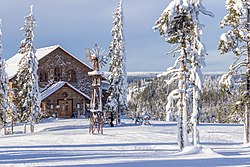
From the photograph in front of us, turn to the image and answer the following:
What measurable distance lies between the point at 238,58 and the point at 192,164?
1232 cm

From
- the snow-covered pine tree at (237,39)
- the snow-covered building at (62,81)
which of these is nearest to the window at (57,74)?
the snow-covered building at (62,81)

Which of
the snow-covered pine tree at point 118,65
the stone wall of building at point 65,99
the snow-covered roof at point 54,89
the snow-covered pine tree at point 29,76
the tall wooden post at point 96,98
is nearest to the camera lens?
the tall wooden post at point 96,98

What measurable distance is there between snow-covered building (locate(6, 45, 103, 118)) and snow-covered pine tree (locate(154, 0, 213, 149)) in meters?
35.3

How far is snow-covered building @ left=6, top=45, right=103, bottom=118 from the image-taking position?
5459 cm

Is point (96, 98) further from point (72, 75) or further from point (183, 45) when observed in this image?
point (72, 75)

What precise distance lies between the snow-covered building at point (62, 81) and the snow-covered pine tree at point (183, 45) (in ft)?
116

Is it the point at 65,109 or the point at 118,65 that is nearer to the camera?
the point at 118,65

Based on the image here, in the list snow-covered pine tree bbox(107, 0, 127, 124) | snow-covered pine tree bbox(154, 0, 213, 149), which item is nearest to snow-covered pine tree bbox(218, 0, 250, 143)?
snow-covered pine tree bbox(154, 0, 213, 149)

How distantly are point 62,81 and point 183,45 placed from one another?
38193 mm

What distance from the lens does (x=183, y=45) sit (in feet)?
66.8

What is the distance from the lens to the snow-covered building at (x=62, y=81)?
5459cm

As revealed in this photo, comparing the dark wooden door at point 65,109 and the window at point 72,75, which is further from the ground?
the window at point 72,75

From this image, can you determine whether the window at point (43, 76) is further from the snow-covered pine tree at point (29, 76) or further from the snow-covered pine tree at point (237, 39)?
the snow-covered pine tree at point (237, 39)

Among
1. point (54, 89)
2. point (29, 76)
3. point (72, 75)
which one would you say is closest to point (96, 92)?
point (29, 76)
